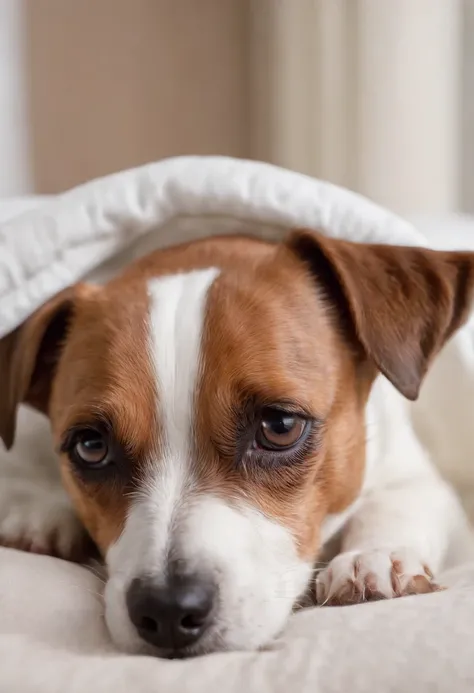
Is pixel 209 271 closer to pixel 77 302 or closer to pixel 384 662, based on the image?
pixel 77 302

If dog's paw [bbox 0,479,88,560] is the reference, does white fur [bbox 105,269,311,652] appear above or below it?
above

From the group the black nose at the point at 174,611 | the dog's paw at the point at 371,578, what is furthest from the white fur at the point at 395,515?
the black nose at the point at 174,611

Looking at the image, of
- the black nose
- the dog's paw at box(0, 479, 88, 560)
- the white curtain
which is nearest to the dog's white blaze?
the black nose

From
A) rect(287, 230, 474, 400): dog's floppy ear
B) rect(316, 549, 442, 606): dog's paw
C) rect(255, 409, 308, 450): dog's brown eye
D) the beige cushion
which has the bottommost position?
rect(316, 549, 442, 606): dog's paw

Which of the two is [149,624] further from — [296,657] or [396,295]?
[396,295]

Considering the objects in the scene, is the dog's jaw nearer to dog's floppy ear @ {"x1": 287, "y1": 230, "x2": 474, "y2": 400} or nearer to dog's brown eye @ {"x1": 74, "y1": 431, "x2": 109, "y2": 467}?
dog's brown eye @ {"x1": 74, "y1": 431, "x2": 109, "y2": 467}

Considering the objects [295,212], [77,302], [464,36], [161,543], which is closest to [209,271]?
[77,302]

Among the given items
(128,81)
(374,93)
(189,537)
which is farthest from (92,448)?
(128,81)

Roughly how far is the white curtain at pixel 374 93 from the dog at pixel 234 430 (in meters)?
1.38

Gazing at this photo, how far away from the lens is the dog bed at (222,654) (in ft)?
3.07

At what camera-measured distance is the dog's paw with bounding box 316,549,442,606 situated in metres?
1.25

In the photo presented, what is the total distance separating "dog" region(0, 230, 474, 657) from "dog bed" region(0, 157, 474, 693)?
0.27 feet

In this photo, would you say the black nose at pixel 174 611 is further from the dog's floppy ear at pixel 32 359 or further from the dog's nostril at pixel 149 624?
the dog's floppy ear at pixel 32 359

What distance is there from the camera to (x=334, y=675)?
920mm
